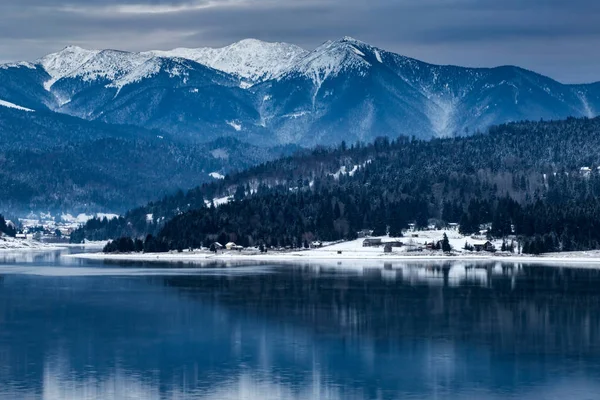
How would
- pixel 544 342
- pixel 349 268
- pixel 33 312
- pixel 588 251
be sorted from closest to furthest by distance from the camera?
pixel 544 342 → pixel 33 312 → pixel 349 268 → pixel 588 251

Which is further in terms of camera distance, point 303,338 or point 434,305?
point 434,305

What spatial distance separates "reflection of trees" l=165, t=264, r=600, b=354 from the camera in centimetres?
7862

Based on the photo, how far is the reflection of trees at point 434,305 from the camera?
7862cm

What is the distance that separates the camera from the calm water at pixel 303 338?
5984 cm

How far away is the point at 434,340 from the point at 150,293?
43.7 metres

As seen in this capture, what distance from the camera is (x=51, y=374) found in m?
63.3

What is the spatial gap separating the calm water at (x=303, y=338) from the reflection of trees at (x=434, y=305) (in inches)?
7.0

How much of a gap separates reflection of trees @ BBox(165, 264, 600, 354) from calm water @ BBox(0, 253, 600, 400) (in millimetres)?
178

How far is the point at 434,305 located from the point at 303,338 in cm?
2317

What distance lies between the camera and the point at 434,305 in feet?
320

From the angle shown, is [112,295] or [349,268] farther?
[349,268]

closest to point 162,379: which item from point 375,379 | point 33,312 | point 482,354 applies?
point 375,379

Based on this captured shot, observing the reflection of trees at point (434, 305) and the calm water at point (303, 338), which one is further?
the reflection of trees at point (434, 305)

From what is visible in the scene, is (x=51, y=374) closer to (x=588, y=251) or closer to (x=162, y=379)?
(x=162, y=379)
